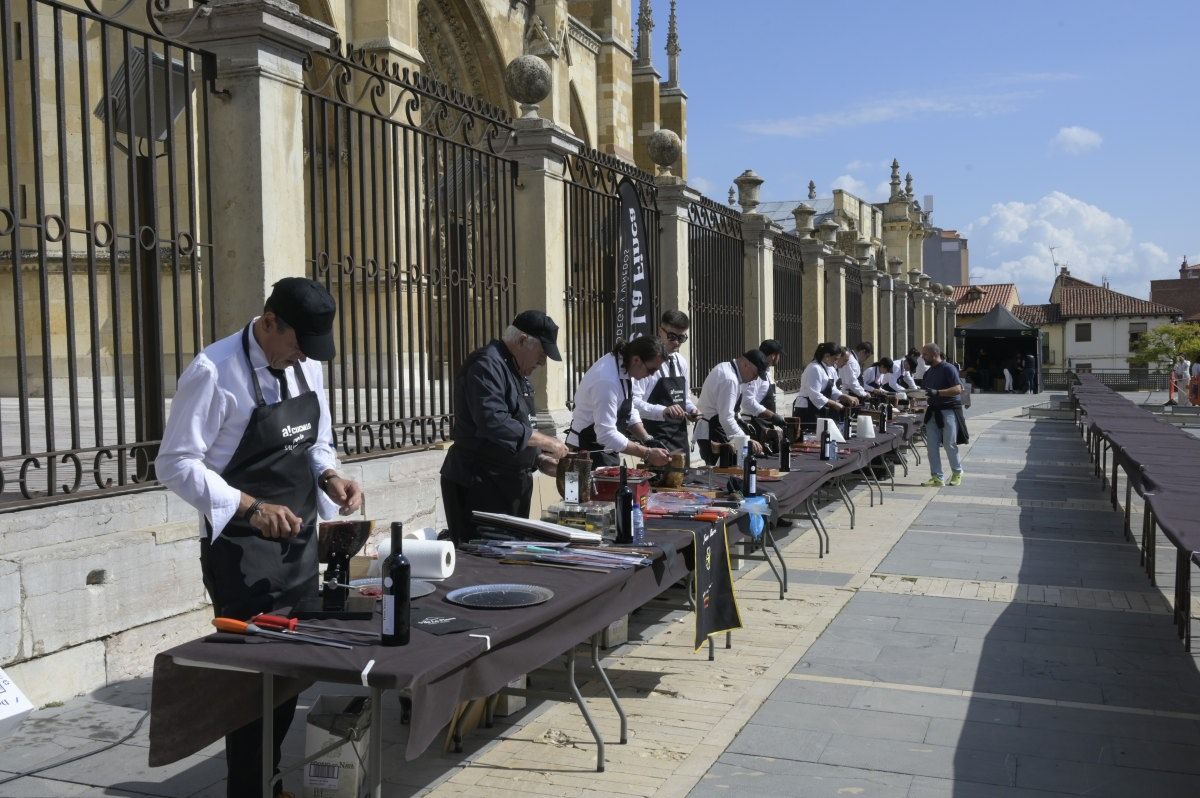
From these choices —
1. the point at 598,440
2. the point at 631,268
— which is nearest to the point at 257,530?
the point at 598,440

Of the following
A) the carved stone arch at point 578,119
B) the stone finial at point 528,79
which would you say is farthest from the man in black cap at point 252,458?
the carved stone arch at point 578,119

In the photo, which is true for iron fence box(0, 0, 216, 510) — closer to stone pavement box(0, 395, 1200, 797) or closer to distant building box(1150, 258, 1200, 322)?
stone pavement box(0, 395, 1200, 797)

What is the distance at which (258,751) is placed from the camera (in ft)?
11.6

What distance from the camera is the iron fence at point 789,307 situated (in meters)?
17.7

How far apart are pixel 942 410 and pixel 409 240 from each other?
27.4ft

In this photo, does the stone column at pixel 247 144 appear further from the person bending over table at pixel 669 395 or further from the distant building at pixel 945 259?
the distant building at pixel 945 259

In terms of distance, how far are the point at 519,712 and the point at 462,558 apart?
987 mm

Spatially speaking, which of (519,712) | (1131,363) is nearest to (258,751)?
(519,712)

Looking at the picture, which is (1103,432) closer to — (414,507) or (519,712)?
(414,507)

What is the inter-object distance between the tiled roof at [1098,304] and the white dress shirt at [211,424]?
7331 centimetres

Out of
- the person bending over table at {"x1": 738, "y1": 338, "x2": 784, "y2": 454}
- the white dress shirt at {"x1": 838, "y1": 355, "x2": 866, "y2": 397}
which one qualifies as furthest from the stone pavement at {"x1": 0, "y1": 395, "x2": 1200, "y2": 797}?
the white dress shirt at {"x1": 838, "y1": 355, "x2": 866, "y2": 397}

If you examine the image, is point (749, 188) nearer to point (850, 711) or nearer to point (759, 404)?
point (759, 404)

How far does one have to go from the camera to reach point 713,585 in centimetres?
558

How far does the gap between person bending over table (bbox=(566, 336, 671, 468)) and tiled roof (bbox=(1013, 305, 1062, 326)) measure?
7046 centimetres
